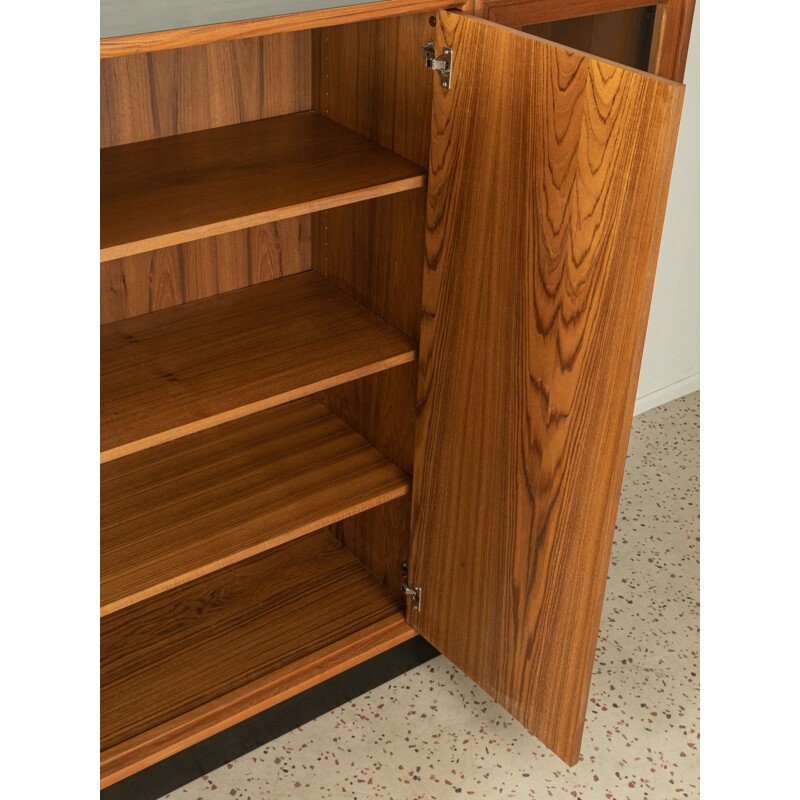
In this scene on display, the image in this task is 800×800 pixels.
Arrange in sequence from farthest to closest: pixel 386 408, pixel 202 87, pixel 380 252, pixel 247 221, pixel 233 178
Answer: pixel 386 408
pixel 380 252
pixel 202 87
pixel 233 178
pixel 247 221

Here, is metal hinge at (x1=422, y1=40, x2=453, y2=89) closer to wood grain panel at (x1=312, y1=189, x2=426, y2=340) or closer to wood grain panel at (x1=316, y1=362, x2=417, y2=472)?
wood grain panel at (x1=312, y1=189, x2=426, y2=340)

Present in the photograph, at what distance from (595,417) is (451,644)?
2.29 ft

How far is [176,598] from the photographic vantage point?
6.77 feet

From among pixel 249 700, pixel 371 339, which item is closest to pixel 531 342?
pixel 371 339

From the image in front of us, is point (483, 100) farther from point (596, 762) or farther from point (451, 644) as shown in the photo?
point (596, 762)

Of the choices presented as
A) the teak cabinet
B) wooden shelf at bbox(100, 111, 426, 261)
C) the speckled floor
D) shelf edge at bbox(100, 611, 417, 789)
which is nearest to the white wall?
the teak cabinet

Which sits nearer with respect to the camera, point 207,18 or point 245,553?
point 207,18

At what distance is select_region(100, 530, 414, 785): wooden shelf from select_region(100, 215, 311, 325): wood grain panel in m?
0.65

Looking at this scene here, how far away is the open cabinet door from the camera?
127cm

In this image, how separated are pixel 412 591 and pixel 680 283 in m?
1.45

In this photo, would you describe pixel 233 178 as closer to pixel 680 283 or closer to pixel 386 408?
pixel 386 408

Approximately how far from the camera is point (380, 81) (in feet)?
5.37
